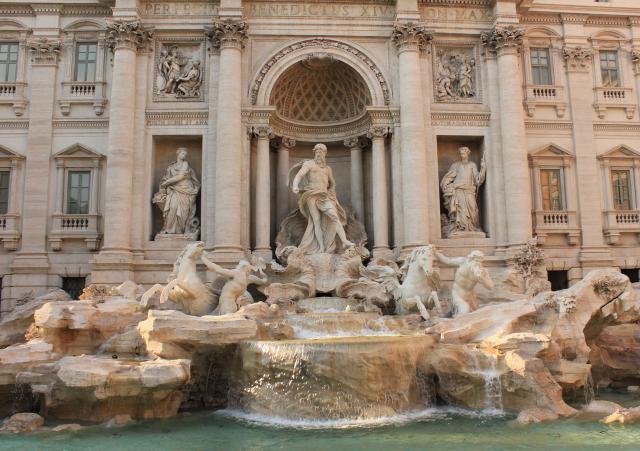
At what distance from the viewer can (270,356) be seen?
36.3 feet

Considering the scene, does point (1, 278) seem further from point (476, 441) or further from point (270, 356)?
point (476, 441)

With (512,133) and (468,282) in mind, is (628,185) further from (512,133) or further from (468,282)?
(468,282)

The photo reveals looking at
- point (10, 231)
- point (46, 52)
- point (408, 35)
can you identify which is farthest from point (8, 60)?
point (408, 35)

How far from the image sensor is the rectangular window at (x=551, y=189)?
20.2m

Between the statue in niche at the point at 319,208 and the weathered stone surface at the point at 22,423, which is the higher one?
the statue in niche at the point at 319,208

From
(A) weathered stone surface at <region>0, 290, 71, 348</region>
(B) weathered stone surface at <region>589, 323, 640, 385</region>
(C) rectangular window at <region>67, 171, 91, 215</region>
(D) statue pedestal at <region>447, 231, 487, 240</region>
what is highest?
(C) rectangular window at <region>67, 171, 91, 215</region>

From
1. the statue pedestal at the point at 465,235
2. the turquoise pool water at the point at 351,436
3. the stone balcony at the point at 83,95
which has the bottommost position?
the turquoise pool water at the point at 351,436

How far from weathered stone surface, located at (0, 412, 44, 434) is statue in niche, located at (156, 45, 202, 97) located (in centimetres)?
1181

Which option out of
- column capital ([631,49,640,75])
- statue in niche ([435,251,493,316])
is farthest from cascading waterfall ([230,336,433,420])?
column capital ([631,49,640,75])

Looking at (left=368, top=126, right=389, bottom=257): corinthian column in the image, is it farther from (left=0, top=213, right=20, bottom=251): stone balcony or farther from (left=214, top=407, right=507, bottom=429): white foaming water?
(left=0, top=213, right=20, bottom=251): stone balcony

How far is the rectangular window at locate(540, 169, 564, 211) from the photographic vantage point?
66.4ft

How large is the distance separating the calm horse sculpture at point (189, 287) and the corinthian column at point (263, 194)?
3464 millimetres

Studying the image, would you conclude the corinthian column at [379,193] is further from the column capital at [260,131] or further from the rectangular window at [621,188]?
the rectangular window at [621,188]

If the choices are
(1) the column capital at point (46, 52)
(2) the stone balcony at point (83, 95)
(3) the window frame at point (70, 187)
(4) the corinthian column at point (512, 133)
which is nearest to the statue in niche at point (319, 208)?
(4) the corinthian column at point (512, 133)
